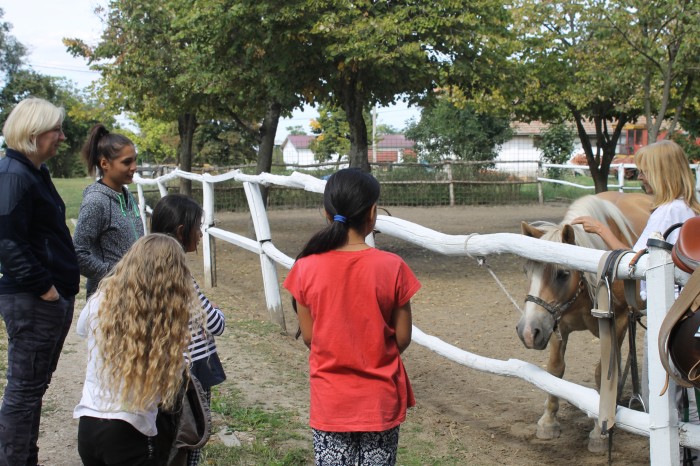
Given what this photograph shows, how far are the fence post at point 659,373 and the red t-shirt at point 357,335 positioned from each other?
776 millimetres

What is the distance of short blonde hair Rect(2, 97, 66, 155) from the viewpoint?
Answer: 305 centimetres

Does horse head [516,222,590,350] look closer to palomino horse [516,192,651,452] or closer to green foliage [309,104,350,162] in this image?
palomino horse [516,192,651,452]

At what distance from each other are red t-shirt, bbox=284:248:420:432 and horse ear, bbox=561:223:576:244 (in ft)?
4.92

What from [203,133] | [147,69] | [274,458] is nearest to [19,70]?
[203,133]

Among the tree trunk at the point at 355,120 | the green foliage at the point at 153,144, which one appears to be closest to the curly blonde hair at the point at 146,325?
the tree trunk at the point at 355,120

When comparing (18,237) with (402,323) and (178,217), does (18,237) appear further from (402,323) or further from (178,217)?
(402,323)

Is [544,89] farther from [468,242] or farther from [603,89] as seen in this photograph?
[468,242]

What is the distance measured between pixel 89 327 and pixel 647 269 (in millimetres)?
1868

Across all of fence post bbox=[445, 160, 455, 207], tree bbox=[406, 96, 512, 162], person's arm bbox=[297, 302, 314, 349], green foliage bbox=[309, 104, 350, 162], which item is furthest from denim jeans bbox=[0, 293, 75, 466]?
green foliage bbox=[309, 104, 350, 162]

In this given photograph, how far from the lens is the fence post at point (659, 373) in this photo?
2.32 m

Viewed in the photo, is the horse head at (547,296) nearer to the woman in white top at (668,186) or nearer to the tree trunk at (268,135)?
the woman in white top at (668,186)

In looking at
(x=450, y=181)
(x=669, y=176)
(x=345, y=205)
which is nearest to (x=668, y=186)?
(x=669, y=176)

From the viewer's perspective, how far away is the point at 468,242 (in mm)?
3674

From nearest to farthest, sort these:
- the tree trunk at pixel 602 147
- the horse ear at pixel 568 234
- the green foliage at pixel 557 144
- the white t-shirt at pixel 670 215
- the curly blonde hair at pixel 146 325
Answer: the curly blonde hair at pixel 146 325 < the white t-shirt at pixel 670 215 < the horse ear at pixel 568 234 < the tree trunk at pixel 602 147 < the green foliage at pixel 557 144
